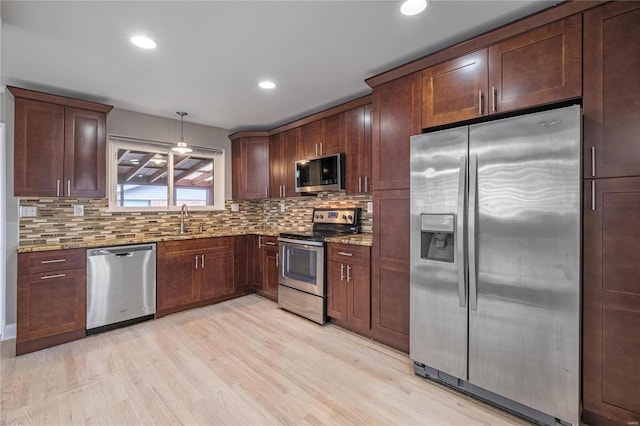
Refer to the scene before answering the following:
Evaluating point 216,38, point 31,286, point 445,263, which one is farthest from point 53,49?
point 445,263

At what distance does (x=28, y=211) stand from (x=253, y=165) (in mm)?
2609

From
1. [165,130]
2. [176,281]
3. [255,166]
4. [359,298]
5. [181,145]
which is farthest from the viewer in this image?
[255,166]

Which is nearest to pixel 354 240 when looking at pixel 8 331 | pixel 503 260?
pixel 503 260

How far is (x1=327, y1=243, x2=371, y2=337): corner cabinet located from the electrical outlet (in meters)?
3.13

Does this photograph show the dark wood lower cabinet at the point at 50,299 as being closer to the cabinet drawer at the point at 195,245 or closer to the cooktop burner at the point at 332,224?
the cabinet drawer at the point at 195,245

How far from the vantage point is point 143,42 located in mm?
2244

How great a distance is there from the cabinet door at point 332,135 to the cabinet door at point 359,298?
1424mm

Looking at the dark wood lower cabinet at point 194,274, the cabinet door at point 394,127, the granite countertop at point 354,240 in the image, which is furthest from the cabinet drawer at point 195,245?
the cabinet door at point 394,127

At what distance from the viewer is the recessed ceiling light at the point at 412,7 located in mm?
1830

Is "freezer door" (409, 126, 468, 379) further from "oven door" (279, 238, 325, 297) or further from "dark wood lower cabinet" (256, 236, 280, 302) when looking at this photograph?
"dark wood lower cabinet" (256, 236, 280, 302)

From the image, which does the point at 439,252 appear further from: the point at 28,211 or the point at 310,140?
the point at 28,211

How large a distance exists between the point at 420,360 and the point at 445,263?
79 centimetres

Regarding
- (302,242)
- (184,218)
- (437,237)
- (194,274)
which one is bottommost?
(194,274)

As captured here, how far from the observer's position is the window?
3863 millimetres
